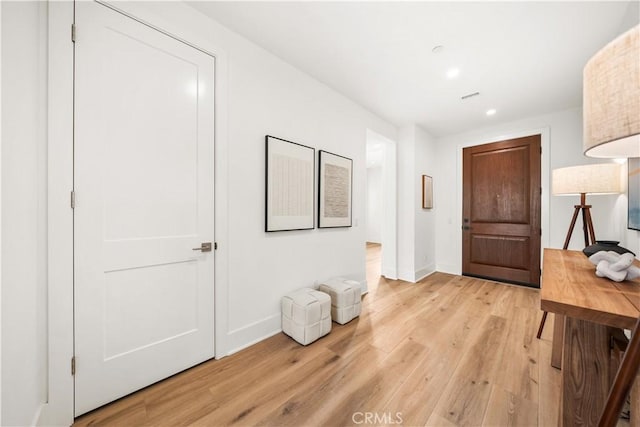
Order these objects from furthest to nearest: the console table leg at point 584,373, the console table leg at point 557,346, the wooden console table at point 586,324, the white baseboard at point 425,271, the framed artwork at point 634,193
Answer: the white baseboard at point 425,271
the console table leg at point 557,346
the framed artwork at point 634,193
the console table leg at point 584,373
the wooden console table at point 586,324

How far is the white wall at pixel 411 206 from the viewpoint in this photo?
3816 millimetres

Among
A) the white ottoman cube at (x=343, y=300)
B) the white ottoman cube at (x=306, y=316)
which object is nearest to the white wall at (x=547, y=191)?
the white ottoman cube at (x=343, y=300)

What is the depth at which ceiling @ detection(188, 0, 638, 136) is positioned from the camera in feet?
5.45

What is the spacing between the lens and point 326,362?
5.88 ft

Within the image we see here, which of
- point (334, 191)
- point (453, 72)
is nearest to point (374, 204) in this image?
point (334, 191)

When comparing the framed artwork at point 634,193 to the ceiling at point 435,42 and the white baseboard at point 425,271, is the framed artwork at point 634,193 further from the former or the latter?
the white baseboard at point 425,271

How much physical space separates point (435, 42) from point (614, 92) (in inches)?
72.6

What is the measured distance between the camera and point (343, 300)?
235 centimetres

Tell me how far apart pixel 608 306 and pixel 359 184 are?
2.51 metres

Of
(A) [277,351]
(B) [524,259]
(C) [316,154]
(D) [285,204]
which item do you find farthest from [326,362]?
(B) [524,259]

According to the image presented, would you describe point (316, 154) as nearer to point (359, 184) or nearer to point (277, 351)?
point (359, 184)

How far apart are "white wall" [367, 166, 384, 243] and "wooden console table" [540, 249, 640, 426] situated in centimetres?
703

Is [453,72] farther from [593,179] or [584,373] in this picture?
[584,373]

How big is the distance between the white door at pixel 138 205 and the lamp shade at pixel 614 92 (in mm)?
1889
